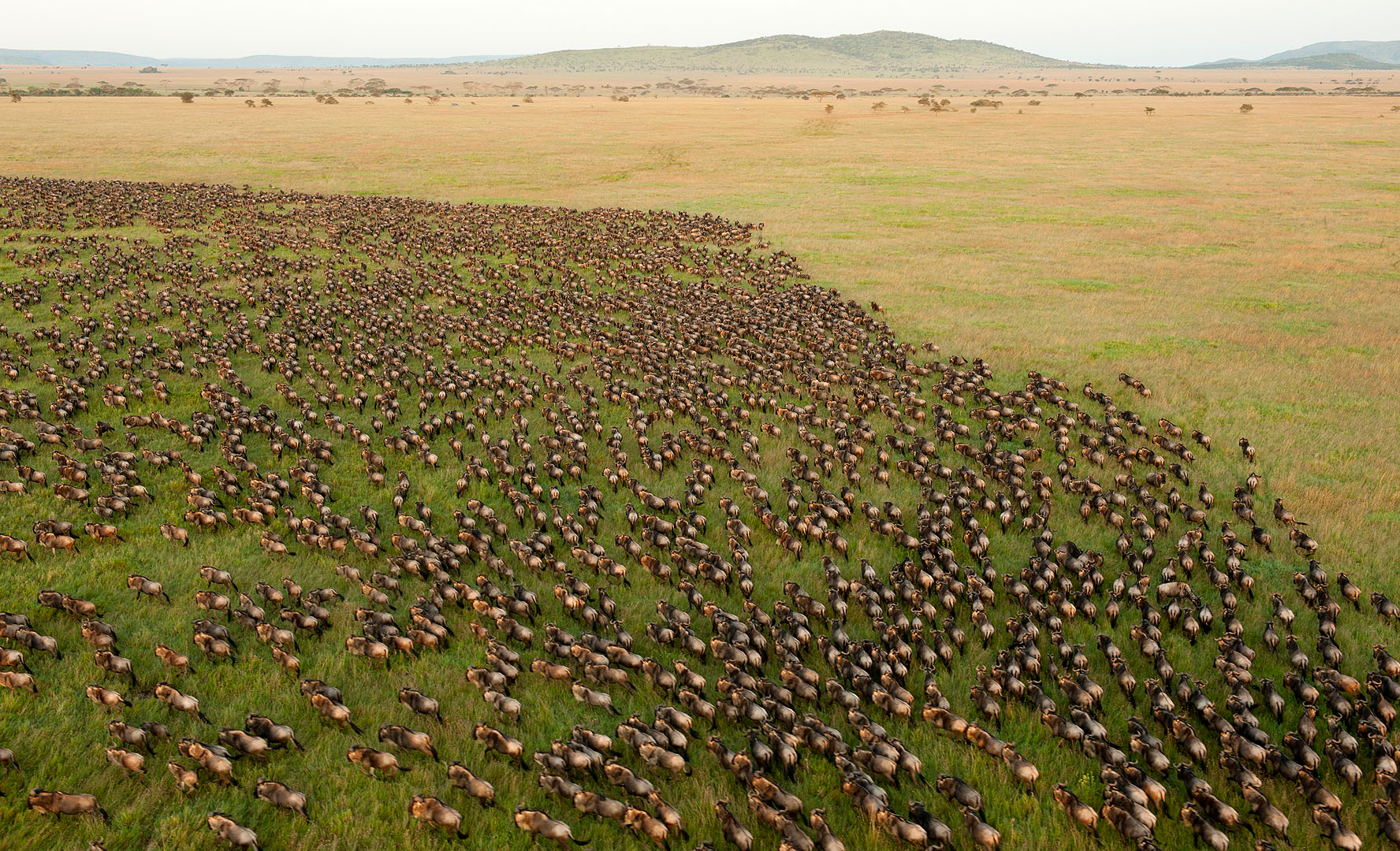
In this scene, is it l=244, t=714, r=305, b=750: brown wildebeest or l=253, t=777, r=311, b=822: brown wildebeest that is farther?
l=244, t=714, r=305, b=750: brown wildebeest

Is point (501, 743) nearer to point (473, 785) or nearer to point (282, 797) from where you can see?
point (473, 785)

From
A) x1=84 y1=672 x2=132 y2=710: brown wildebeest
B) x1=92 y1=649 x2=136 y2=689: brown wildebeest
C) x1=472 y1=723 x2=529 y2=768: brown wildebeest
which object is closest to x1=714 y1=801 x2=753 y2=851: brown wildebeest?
x1=472 y1=723 x2=529 y2=768: brown wildebeest

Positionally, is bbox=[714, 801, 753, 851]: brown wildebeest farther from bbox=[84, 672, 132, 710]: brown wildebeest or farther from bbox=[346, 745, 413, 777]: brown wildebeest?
bbox=[84, 672, 132, 710]: brown wildebeest

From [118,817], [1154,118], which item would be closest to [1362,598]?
[118,817]

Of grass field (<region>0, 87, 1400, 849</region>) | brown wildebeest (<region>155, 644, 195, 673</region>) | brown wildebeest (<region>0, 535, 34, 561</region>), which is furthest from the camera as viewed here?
brown wildebeest (<region>0, 535, 34, 561</region>)

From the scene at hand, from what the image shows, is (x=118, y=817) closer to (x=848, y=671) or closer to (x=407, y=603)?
(x=407, y=603)

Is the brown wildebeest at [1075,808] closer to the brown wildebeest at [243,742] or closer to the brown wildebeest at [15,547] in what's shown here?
the brown wildebeest at [243,742]

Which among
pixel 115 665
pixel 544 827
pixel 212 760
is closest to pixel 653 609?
pixel 544 827
